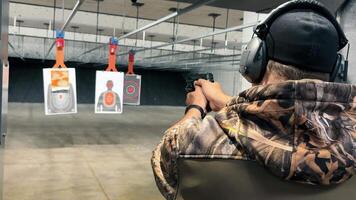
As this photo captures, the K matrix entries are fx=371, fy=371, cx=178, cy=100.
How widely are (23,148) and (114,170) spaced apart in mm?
1702

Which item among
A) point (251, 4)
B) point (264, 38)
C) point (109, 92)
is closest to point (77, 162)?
point (109, 92)

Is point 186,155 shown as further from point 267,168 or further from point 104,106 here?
point 104,106

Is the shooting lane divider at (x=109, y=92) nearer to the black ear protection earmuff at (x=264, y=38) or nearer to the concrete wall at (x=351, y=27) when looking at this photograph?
the concrete wall at (x=351, y=27)

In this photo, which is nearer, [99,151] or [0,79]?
[0,79]

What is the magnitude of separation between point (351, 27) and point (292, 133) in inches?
67.2

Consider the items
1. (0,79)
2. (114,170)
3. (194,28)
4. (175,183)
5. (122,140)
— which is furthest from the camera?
(194,28)

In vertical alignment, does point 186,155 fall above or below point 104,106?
above

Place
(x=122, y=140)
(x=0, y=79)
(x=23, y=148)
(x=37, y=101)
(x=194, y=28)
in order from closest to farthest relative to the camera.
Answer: (x=0, y=79) → (x=23, y=148) → (x=122, y=140) → (x=194, y=28) → (x=37, y=101)

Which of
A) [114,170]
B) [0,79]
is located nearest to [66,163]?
[114,170]

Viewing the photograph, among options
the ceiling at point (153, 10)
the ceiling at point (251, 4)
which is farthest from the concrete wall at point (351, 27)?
the ceiling at point (153, 10)

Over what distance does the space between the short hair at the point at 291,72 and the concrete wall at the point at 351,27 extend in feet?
4.99

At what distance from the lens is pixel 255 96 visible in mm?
656

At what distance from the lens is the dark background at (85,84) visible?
13.5 m

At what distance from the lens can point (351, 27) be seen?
82.0 inches
